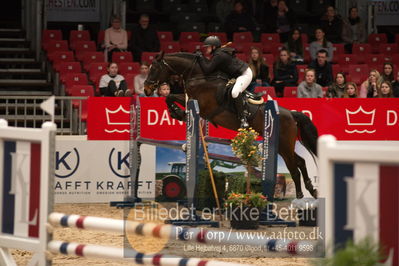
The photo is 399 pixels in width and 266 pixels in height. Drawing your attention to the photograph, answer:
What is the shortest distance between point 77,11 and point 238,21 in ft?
10.2

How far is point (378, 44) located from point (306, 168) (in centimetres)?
696

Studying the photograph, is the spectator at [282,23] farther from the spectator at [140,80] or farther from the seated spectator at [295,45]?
the spectator at [140,80]

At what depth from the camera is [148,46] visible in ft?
54.0

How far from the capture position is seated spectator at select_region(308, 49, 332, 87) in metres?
15.0

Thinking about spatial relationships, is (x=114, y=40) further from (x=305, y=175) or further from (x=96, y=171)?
(x=305, y=175)

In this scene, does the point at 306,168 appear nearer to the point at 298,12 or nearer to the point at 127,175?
the point at 127,175

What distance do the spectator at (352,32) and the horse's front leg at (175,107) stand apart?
7.10 m

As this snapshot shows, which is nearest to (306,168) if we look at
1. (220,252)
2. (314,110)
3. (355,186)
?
(314,110)

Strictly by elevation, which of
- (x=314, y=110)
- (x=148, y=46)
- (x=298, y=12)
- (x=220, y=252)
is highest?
(x=298, y=12)

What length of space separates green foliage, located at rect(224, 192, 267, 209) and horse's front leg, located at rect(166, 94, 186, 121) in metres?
→ 1.43

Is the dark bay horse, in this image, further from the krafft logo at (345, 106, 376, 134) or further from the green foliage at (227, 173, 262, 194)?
the krafft logo at (345, 106, 376, 134)

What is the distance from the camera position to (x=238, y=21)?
695 inches

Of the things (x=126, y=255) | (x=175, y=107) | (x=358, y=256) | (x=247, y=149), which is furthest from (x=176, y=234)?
(x=175, y=107)

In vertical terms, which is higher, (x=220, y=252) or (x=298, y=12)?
(x=298, y=12)
